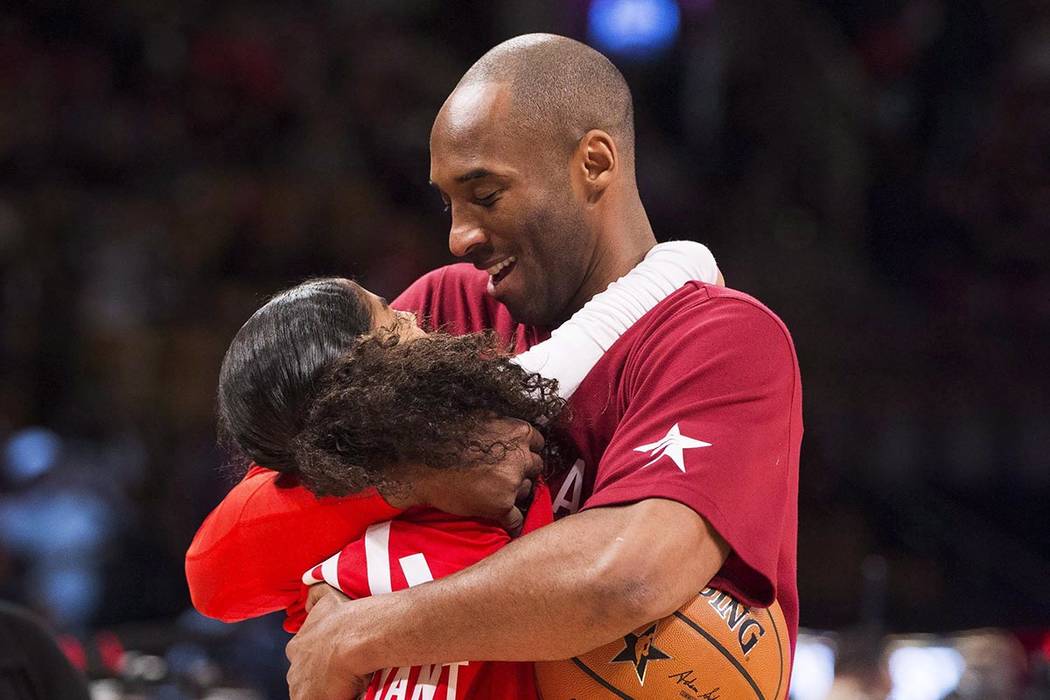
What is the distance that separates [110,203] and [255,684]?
306 cm

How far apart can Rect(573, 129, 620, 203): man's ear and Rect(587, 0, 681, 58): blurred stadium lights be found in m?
5.85

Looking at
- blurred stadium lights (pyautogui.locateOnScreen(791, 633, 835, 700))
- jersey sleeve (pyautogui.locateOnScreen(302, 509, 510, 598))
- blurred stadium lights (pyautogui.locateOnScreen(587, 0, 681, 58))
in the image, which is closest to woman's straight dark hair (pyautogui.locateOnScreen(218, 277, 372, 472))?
jersey sleeve (pyautogui.locateOnScreen(302, 509, 510, 598))

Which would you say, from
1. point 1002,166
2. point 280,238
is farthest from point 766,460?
point 1002,166

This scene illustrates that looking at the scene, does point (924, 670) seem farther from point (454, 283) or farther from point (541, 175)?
point (541, 175)

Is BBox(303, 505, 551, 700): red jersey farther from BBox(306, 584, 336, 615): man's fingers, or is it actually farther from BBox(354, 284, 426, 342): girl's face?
BBox(354, 284, 426, 342): girl's face

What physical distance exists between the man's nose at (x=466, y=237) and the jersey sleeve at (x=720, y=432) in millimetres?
327

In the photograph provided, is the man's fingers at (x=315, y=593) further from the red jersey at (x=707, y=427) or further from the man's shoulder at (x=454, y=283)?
the man's shoulder at (x=454, y=283)

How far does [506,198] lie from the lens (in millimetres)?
2098

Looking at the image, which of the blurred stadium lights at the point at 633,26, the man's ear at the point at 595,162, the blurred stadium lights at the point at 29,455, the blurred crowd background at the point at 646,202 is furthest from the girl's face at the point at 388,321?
the blurred stadium lights at the point at 633,26

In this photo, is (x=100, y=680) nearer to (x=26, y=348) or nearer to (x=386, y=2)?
(x=26, y=348)

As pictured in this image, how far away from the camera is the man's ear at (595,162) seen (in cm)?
218

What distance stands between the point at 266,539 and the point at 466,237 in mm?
560

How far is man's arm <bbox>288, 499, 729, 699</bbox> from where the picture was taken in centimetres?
166

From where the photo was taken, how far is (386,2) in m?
7.88
